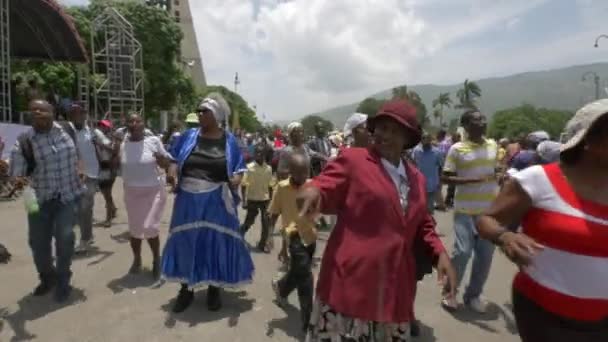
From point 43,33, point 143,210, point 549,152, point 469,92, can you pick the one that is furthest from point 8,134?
point 469,92

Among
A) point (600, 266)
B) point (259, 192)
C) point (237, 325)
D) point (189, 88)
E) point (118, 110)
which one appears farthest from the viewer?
point (189, 88)

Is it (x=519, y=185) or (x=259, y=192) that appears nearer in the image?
(x=519, y=185)

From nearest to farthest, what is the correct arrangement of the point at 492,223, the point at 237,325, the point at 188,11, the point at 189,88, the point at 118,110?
the point at 492,223 < the point at 237,325 < the point at 118,110 < the point at 189,88 < the point at 188,11

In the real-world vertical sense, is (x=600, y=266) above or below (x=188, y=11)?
below

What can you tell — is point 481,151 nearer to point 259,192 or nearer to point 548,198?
point 548,198

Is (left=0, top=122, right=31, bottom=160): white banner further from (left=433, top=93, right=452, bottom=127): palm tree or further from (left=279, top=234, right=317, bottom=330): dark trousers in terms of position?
(left=433, top=93, right=452, bottom=127): palm tree

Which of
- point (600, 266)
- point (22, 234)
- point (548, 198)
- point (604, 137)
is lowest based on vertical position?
point (22, 234)

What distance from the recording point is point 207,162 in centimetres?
464

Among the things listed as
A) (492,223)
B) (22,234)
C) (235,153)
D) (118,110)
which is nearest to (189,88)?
(118,110)

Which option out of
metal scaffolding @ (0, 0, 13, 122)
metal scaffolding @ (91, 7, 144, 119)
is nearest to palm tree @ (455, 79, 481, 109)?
metal scaffolding @ (91, 7, 144, 119)

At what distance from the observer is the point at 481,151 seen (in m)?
4.76

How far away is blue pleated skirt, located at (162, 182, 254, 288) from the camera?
15.3 feet

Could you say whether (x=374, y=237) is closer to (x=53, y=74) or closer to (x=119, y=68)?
(x=119, y=68)

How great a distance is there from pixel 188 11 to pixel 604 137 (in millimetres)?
90327
